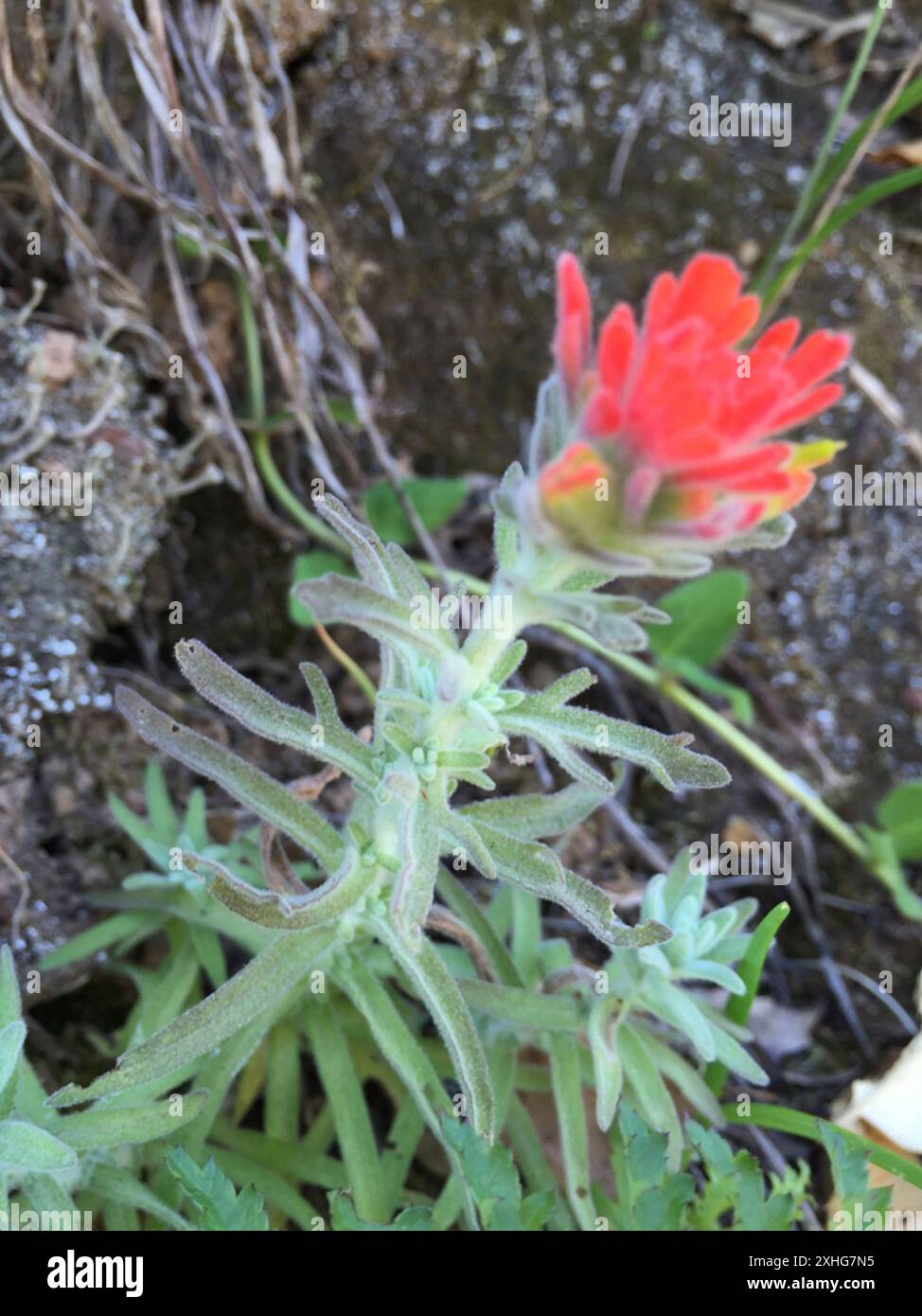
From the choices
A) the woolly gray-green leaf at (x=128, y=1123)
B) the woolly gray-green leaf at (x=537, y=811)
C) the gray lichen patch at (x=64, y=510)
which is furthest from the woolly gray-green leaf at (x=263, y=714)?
the gray lichen patch at (x=64, y=510)

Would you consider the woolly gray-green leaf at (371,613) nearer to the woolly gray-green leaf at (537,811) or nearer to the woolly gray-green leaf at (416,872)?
the woolly gray-green leaf at (416,872)

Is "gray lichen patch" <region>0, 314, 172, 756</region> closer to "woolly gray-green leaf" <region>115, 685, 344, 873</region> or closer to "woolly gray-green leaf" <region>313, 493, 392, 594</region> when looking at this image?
"woolly gray-green leaf" <region>115, 685, 344, 873</region>

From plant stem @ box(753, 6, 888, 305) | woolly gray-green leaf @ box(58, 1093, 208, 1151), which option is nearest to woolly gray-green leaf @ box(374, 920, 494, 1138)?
woolly gray-green leaf @ box(58, 1093, 208, 1151)

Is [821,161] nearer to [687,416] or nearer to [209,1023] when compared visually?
[687,416]

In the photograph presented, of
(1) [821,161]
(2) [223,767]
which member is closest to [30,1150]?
(2) [223,767]
